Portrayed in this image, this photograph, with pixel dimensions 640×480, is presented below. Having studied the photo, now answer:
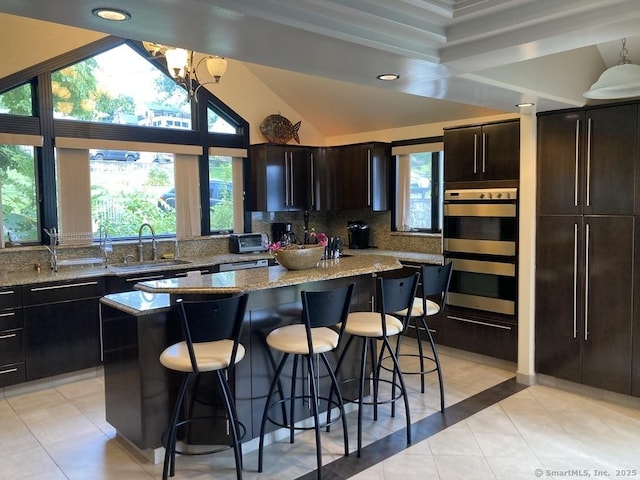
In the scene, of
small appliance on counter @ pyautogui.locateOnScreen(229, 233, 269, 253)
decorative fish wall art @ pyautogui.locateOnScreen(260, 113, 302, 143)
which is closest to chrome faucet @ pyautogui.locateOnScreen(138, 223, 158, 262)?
small appliance on counter @ pyautogui.locateOnScreen(229, 233, 269, 253)

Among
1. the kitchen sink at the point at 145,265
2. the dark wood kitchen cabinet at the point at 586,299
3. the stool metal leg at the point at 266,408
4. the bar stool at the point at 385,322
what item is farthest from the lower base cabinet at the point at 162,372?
the dark wood kitchen cabinet at the point at 586,299

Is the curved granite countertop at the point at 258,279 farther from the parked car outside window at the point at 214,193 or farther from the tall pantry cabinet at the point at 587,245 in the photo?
the parked car outside window at the point at 214,193

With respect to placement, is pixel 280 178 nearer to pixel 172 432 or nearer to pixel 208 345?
pixel 208 345

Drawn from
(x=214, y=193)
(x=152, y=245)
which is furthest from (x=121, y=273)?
(x=214, y=193)

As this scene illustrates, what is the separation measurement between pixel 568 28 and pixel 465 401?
2752mm

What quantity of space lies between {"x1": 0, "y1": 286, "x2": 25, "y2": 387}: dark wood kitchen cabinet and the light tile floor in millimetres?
209

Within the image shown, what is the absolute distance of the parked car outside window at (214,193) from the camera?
5.53 metres

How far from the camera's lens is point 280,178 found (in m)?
5.98

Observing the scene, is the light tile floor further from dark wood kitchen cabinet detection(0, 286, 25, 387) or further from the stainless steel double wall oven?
the stainless steel double wall oven

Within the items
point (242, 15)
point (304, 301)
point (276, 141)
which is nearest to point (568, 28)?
point (242, 15)

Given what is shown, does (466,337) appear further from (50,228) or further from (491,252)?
(50,228)

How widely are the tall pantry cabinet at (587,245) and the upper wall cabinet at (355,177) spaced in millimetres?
2068

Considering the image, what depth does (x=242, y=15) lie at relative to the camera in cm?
193

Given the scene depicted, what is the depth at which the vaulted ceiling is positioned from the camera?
6.38ft
